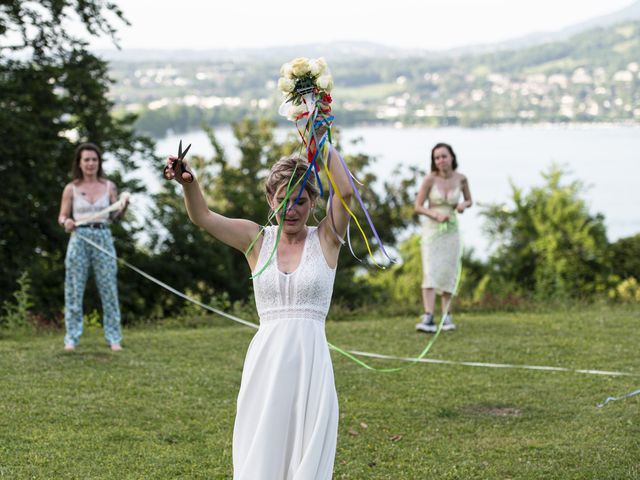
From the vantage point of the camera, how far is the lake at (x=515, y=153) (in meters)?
41.7

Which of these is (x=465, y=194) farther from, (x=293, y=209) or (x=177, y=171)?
(x=177, y=171)

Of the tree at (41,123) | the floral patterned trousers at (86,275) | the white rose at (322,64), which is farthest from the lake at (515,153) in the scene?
the white rose at (322,64)

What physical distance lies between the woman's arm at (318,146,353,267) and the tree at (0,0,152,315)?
1442 centimetres

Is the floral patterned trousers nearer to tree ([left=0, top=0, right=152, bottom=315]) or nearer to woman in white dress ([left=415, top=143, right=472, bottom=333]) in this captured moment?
woman in white dress ([left=415, top=143, right=472, bottom=333])

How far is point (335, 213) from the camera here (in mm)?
4781

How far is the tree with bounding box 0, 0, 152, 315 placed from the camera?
19.1 m

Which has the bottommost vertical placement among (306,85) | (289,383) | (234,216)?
(234,216)

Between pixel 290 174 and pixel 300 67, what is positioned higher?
pixel 300 67

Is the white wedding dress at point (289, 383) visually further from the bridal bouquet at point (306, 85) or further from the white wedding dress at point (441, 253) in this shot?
the white wedding dress at point (441, 253)

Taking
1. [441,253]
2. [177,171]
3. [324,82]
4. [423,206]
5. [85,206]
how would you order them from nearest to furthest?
1. [177,171]
2. [324,82]
3. [85,206]
4. [423,206]
5. [441,253]

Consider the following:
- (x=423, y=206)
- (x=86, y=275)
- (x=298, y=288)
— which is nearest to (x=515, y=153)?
(x=423, y=206)

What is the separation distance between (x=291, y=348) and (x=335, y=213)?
69 cm

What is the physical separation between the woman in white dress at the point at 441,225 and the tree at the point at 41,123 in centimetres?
878

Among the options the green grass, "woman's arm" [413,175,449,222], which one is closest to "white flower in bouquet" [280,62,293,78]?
the green grass
